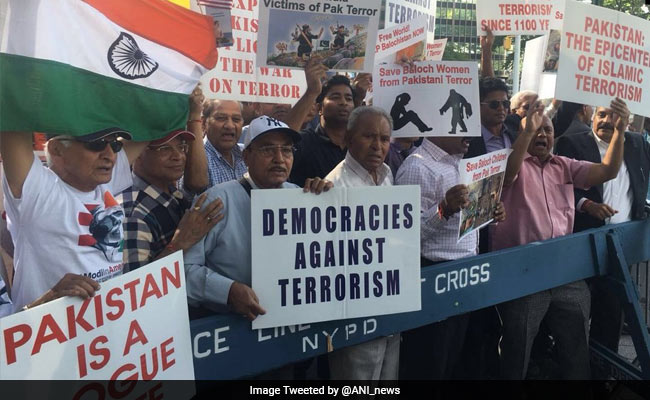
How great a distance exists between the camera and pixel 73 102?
2.27 m

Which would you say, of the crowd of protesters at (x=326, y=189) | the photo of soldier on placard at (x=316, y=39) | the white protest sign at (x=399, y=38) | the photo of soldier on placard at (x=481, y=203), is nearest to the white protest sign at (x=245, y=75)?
the crowd of protesters at (x=326, y=189)

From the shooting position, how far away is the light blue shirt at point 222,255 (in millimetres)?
2590

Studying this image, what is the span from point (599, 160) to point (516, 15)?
4.40 feet

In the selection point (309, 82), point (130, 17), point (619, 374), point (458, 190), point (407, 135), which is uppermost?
point (130, 17)

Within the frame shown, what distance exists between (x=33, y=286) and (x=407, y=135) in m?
2.20

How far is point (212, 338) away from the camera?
2.55 metres

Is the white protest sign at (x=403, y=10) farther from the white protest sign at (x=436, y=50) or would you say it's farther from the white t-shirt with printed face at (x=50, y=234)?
the white t-shirt with printed face at (x=50, y=234)

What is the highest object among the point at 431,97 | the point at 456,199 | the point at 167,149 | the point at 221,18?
the point at 221,18

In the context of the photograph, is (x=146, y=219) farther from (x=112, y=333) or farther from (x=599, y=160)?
(x=599, y=160)

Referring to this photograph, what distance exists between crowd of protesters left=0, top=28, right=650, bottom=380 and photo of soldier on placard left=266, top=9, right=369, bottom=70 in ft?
0.29

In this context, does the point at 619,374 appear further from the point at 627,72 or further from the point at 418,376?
the point at 627,72

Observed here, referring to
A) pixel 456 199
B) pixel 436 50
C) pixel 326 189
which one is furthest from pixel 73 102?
pixel 436 50

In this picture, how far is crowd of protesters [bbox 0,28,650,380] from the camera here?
87.7 inches

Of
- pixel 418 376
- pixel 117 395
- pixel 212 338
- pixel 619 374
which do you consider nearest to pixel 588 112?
pixel 619 374
